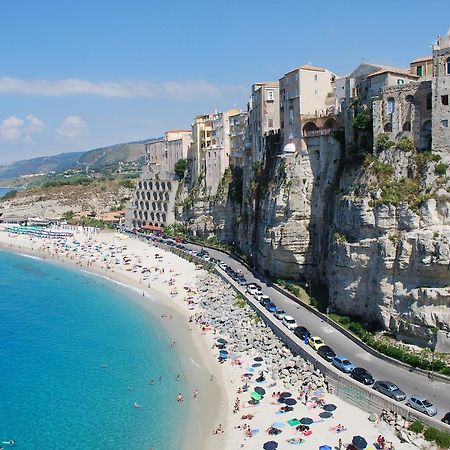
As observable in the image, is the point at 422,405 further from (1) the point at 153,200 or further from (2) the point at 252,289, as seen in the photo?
(1) the point at 153,200

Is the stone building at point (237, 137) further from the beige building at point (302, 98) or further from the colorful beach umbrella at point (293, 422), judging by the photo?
the colorful beach umbrella at point (293, 422)

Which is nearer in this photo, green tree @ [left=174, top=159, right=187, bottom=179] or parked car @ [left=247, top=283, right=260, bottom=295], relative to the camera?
parked car @ [left=247, top=283, right=260, bottom=295]

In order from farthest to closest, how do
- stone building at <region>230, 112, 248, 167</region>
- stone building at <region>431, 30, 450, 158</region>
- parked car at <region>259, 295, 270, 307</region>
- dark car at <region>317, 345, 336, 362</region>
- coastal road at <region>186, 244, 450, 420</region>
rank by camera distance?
1. stone building at <region>230, 112, 248, 167</region>
2. parked car at <region>259, 295, 270, 307</region>
3. stone building at <region>431, 30, 450, 158</region>
4. dark car at <region>317, 345, 336, 362</region>
5. coastal road at <region>186, 244, 450, 420</region>

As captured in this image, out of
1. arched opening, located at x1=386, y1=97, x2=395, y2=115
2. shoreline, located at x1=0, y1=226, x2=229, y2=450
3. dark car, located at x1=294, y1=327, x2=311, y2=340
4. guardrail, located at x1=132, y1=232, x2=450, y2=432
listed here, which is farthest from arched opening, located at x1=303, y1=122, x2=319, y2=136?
shoreline, located at x1=0, y1=226, x2=229, y2=450

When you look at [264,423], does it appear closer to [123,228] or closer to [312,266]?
[312,266]

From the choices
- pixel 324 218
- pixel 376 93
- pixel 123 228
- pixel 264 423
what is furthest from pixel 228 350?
pixel 123 228

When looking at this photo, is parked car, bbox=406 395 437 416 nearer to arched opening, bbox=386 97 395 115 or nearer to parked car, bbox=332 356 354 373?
parked car, bbox=332 356 354 373
